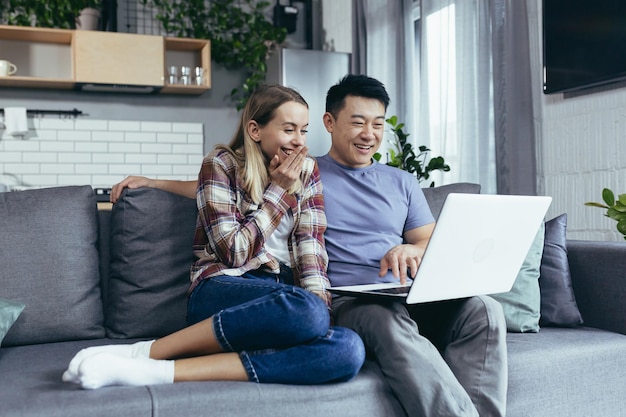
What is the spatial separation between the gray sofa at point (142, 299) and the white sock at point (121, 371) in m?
0.17

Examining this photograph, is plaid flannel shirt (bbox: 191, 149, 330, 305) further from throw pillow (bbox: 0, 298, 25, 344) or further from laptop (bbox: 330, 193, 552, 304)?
throw pillow (bbox: 0, 298, 25, 344)

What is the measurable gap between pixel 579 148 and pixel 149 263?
1849 mm

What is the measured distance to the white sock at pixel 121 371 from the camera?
1.52 meters

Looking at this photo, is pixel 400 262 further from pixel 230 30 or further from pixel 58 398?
pixel 230 30

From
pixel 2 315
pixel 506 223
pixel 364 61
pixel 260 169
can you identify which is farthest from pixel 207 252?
pixel 364 61

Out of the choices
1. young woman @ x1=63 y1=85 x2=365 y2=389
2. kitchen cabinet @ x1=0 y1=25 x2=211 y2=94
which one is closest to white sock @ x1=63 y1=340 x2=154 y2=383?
young woman @ x1=63 y1=85 x2=365 y2=389

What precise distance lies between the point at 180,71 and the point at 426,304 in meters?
3.69

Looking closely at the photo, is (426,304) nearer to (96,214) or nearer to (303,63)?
(96,214)

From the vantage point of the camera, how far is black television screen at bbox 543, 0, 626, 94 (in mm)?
2756

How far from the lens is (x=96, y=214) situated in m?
2.20

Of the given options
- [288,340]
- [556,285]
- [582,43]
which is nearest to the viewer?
[288,340]

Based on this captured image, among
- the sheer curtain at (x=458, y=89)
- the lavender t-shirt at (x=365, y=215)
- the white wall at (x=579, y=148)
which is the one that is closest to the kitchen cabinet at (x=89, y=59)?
the sheer curtain at (x=458, y=89)

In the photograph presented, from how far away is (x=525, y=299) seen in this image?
220 centimetres

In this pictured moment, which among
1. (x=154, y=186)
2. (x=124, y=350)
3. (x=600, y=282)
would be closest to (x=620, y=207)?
(x=600, y=282)
